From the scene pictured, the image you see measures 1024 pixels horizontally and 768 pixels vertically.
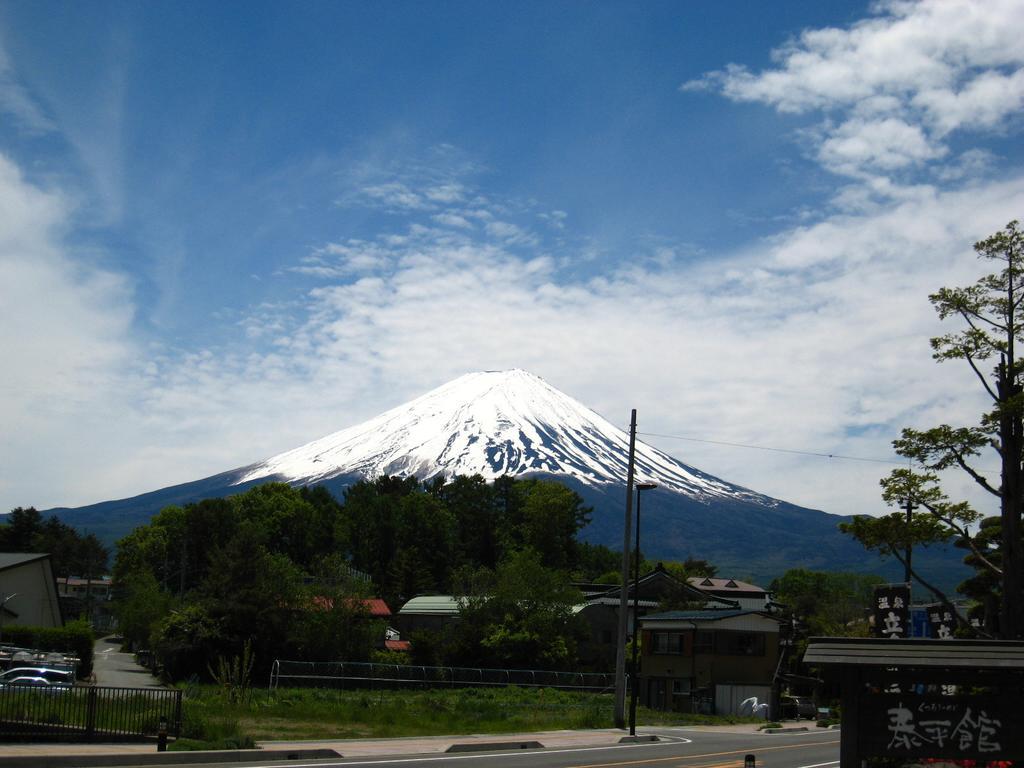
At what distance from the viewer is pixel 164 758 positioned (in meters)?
18.1

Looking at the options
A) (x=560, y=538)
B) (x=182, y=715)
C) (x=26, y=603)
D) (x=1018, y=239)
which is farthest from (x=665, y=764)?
(x=560, y=538)

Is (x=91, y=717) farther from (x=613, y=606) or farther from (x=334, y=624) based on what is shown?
(x=613, y=606)

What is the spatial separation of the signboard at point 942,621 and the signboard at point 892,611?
2.80ft

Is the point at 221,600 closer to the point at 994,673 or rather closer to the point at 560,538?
the point at 994,673

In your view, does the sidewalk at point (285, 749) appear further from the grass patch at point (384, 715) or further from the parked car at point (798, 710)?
the parked car at point (798, 710)

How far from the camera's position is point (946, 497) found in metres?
20.2

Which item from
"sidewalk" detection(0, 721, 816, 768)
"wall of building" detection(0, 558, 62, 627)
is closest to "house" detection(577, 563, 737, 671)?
"sidewalk" detection(0, 721, 816, 768)

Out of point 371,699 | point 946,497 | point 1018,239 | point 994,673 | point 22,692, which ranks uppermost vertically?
point 1018,239

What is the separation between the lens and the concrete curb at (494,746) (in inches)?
951

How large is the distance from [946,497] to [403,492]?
98.9 m

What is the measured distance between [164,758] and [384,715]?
45.6 ft

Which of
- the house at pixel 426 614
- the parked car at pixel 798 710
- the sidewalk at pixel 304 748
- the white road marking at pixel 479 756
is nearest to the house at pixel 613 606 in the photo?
the house at pixel 426 614

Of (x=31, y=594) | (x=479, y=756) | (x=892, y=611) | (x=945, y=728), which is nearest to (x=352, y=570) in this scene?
(x=31, y=594)

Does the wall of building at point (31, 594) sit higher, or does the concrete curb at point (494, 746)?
the wall of building at point (31, 594)
